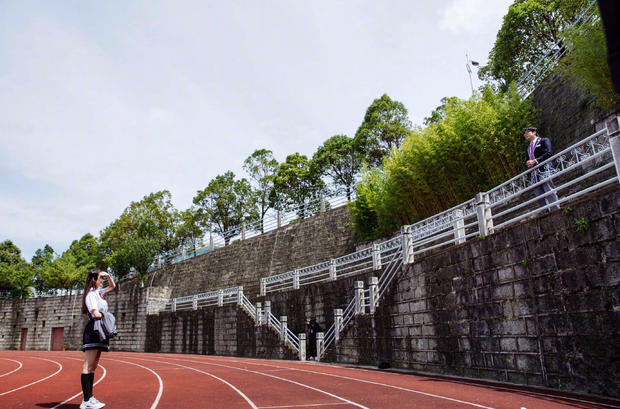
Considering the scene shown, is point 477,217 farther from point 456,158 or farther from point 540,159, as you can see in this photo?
point 456,158

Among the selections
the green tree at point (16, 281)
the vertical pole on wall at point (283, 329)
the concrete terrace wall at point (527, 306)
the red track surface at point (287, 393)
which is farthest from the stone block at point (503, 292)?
the green tree at point (16, 281)

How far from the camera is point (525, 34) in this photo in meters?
21.9

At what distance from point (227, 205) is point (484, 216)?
28362 millimetres

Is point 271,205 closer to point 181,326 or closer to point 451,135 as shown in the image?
point 181,326

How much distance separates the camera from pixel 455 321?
7.86m

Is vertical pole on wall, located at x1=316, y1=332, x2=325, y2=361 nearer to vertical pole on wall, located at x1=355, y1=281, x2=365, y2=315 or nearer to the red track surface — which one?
vertical pole on wall, located at x1=355, y1=281, x2=365, y2=315

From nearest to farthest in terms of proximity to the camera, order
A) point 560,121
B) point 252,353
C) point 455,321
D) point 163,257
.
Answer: point 455,321 → point 560,121 → point 252,353 → point 163,257

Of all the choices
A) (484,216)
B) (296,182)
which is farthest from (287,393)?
(296,182)

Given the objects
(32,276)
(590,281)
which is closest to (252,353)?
(590,281)

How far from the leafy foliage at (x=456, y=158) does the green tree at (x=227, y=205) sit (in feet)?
58.4

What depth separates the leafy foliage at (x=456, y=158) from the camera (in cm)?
1347

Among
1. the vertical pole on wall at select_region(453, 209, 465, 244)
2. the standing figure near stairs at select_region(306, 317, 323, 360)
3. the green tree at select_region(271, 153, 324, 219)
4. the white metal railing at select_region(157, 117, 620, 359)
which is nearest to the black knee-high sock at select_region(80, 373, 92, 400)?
the white metal railing at select_region(157, 117, 620, 359)

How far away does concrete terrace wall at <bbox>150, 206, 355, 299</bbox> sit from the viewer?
2231cm

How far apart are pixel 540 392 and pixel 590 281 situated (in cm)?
168
